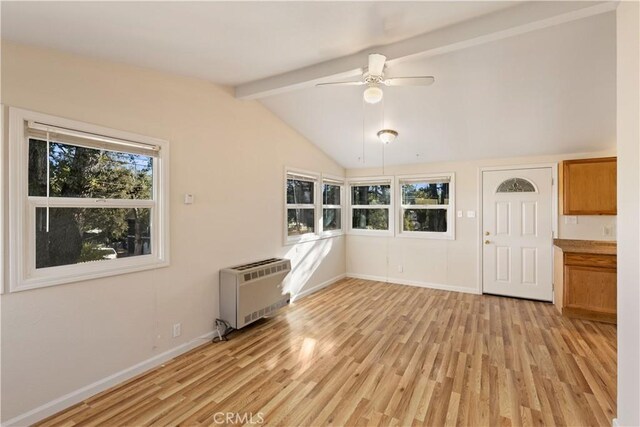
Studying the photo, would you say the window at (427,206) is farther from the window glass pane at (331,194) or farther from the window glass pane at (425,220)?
the window glass pane at (331,194)

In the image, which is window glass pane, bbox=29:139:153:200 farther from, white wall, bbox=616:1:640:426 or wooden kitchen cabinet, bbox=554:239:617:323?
wooden kitchen cabinet, bbox=554:239:617:323

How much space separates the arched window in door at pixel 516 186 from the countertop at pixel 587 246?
835 millimetres

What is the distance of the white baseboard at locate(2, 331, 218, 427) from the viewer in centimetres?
187

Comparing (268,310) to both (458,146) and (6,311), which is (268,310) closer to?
(6,311)

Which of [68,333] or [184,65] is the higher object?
[184,65]

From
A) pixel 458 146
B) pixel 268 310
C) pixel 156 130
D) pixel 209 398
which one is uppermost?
pixel 458 146

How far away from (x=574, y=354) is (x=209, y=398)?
10.9 feet

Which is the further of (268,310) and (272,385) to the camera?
(268,310)

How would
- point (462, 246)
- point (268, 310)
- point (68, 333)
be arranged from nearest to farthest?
point (68, 333)
point (268, 310)
point (462, 246)

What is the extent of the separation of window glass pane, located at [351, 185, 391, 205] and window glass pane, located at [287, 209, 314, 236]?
133 cm

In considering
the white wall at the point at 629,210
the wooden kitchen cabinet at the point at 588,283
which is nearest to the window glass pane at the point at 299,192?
the white wall at the point at 629,210

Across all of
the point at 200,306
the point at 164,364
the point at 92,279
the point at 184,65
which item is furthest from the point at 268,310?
the point at 184,65

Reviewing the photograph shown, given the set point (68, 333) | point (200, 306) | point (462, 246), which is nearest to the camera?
point (68, 333)

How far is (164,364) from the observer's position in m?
2.59
